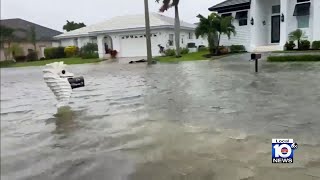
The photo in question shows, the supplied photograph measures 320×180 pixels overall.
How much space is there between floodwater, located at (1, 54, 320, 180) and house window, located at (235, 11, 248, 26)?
63.2 feet

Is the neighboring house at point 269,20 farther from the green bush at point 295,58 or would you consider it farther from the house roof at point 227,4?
the green bush at point 295,58

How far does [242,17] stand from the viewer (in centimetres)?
2873

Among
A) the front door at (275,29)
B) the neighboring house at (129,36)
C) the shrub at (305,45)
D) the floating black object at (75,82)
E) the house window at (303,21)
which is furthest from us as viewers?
the neighboring house at (129,36)

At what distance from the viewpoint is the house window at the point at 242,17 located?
28486 millimetres

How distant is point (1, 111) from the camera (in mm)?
2129

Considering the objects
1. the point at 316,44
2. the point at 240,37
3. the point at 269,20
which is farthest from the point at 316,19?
the point at 240,37

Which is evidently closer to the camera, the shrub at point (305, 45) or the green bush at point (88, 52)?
the shrub at point (305, 45)

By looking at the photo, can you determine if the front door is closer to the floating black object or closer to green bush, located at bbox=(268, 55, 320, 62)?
green bush, located at bbox=(268, 55, 320, 62)

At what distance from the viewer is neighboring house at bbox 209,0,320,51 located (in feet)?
81.0

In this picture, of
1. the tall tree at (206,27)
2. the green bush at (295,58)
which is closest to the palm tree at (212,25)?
the tall tree at (206,27)

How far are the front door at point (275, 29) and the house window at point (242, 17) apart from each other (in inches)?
79.6

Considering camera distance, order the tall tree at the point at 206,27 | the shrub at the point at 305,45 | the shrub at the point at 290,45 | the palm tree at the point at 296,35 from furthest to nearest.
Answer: the tall tree at the point at 206,27 < the shrub at the point at 290,45 < the shrub at the point at 305,45 < the palm tree at the point at 296,35

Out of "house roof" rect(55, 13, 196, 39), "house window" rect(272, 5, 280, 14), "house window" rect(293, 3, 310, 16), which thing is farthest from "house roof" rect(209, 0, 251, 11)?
"house roof" rect(55, 13, 196, 39)

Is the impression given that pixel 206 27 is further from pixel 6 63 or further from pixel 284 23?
pixel 6 63
